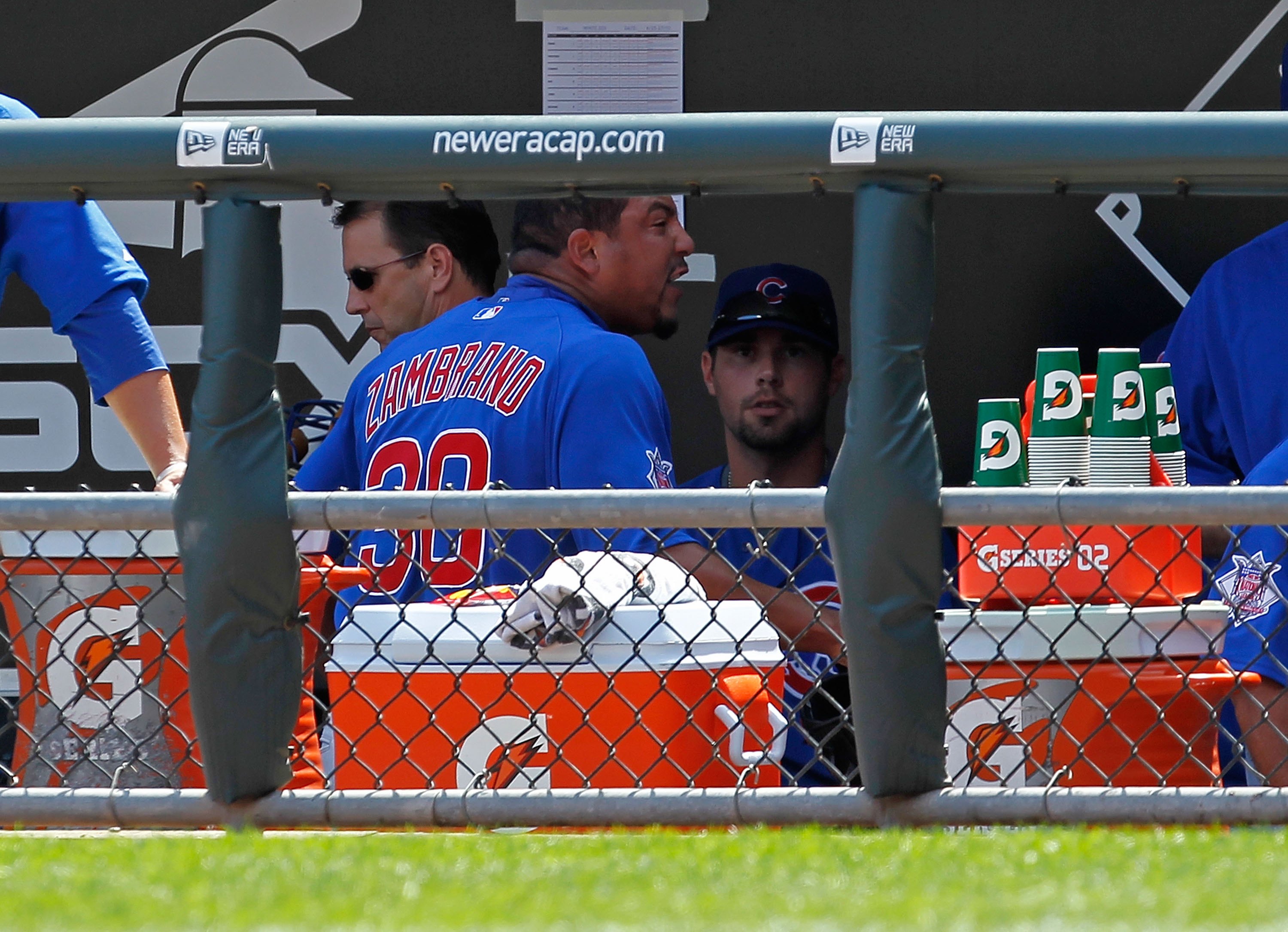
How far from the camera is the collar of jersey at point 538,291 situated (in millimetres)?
3025

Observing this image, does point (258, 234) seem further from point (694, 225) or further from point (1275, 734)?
point (694, 225)

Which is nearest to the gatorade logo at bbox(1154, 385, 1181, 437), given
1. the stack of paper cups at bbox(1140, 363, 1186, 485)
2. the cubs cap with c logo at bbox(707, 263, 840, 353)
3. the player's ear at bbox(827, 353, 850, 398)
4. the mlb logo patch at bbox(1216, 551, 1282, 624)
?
the stack of paper cups at bbox(1140, 363, 1186, 485)

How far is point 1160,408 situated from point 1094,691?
0.44 m

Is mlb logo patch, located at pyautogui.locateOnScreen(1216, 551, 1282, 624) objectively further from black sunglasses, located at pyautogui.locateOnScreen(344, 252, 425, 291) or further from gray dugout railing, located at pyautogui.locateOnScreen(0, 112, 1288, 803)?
black sunglasses, located at pyautogui.locateOnScreen(344, 252, 425, 291)

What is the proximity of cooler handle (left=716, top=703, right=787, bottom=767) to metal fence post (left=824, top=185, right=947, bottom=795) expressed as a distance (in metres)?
0.24

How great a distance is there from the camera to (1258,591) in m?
2.09

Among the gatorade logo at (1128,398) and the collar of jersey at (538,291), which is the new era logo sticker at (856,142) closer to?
the gatorade logo at (1128,398)

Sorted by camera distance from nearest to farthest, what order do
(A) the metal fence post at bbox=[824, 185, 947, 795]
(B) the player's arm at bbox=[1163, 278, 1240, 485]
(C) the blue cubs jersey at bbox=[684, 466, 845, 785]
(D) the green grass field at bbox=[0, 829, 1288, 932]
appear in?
(D) the green grass field at bbox=[0, 829, 1288, 932] < (A) the metal fence post at bbox=[824, 185, 947, 795] < (C) the blue cubs jersey at bbox=[684, 466, 845, 785] < (B) the player's arm at bbox=[1163, 278, 1240, 485]

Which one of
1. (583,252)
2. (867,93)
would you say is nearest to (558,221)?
(583,252)

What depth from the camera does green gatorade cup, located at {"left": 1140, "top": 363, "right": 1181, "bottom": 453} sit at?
7.04 feet

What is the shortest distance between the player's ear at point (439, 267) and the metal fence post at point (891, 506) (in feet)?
7.44

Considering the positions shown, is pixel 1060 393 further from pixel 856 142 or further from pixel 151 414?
pixel 151 414

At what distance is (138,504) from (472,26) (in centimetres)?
263

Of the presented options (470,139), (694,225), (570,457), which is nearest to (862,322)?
(470,139)
